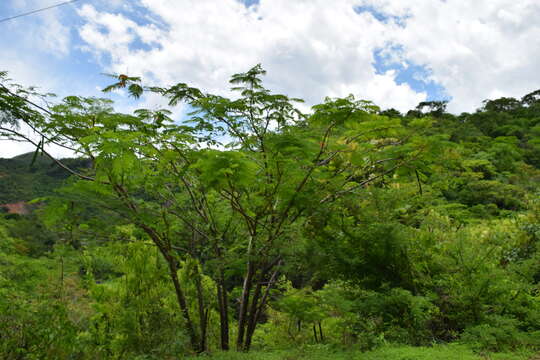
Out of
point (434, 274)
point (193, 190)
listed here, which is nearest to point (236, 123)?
point (193, 190)

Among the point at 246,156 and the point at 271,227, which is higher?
the point at 246,156

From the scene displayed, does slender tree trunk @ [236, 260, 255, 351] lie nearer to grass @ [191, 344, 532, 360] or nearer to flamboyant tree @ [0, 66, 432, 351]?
flamboyant tree @ [0, 66, 432, 351]

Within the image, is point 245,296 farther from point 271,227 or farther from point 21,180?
point 21,180

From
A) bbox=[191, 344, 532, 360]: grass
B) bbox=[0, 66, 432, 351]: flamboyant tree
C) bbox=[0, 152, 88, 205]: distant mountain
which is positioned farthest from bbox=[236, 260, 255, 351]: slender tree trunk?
bbox=[0, 152, 88, 205]: distant mountain

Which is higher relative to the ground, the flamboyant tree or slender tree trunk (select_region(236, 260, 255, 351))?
the flamboyant tree

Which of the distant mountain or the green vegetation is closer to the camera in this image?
the green vegetation

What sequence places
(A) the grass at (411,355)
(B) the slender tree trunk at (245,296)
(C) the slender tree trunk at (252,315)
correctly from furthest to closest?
(C) the slender tree trunk at (252,315)
(B) the slender tree trunk at (245,296)
(A) the grass at (411,355)

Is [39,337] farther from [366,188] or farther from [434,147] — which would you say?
[434,147]

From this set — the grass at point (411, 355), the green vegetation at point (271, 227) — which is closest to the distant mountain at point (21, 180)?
the green vegetation at point (271, 227)

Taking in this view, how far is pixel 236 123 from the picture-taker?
5.90 meters

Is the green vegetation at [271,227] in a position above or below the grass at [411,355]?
above

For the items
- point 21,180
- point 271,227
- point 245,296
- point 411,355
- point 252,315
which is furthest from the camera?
point 21,180

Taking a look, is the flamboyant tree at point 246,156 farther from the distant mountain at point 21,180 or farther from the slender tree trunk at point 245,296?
the distant mountain at point 21,180

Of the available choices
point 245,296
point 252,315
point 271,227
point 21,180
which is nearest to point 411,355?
point 271,227
